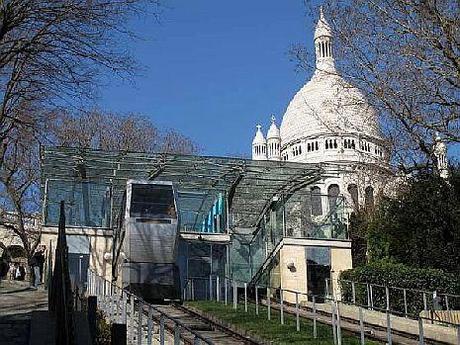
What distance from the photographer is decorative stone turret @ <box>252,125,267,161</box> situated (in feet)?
322

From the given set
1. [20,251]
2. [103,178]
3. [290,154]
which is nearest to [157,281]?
[103,178]

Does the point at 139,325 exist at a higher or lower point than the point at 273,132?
lower

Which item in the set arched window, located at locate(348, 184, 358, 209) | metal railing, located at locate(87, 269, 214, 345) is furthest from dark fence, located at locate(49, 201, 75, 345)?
arched window, located at locate(348, 184, 358, 209)

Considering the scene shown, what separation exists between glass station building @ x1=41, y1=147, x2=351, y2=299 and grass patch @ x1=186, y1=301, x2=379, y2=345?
918 cm

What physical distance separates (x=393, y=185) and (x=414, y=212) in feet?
22.8

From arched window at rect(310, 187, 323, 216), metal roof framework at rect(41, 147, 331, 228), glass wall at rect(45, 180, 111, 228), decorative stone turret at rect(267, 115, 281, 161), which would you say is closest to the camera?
metal roof framework at rect(41, 147, 331, 228)

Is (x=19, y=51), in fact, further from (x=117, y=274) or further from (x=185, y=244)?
(x=185, y=244)

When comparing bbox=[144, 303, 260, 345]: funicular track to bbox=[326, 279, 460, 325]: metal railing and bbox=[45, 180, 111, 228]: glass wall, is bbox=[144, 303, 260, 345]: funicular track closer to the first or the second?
bbox=[326, 279, 460, 325]: metal railing

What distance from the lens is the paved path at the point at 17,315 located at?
37.3ft

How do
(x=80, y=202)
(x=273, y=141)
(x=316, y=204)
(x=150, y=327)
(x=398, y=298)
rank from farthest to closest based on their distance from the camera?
(x=273, y=141), (x=316, y=204), (x=80, y=202), (x=398, y=298), (x=150, y=327)

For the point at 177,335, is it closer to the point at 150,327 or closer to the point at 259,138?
the point at 150,327

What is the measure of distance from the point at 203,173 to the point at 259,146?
68328 millimetres

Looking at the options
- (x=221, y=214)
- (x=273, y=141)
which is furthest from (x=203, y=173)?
(x=273, y=141)

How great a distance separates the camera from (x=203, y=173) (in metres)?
31.6
